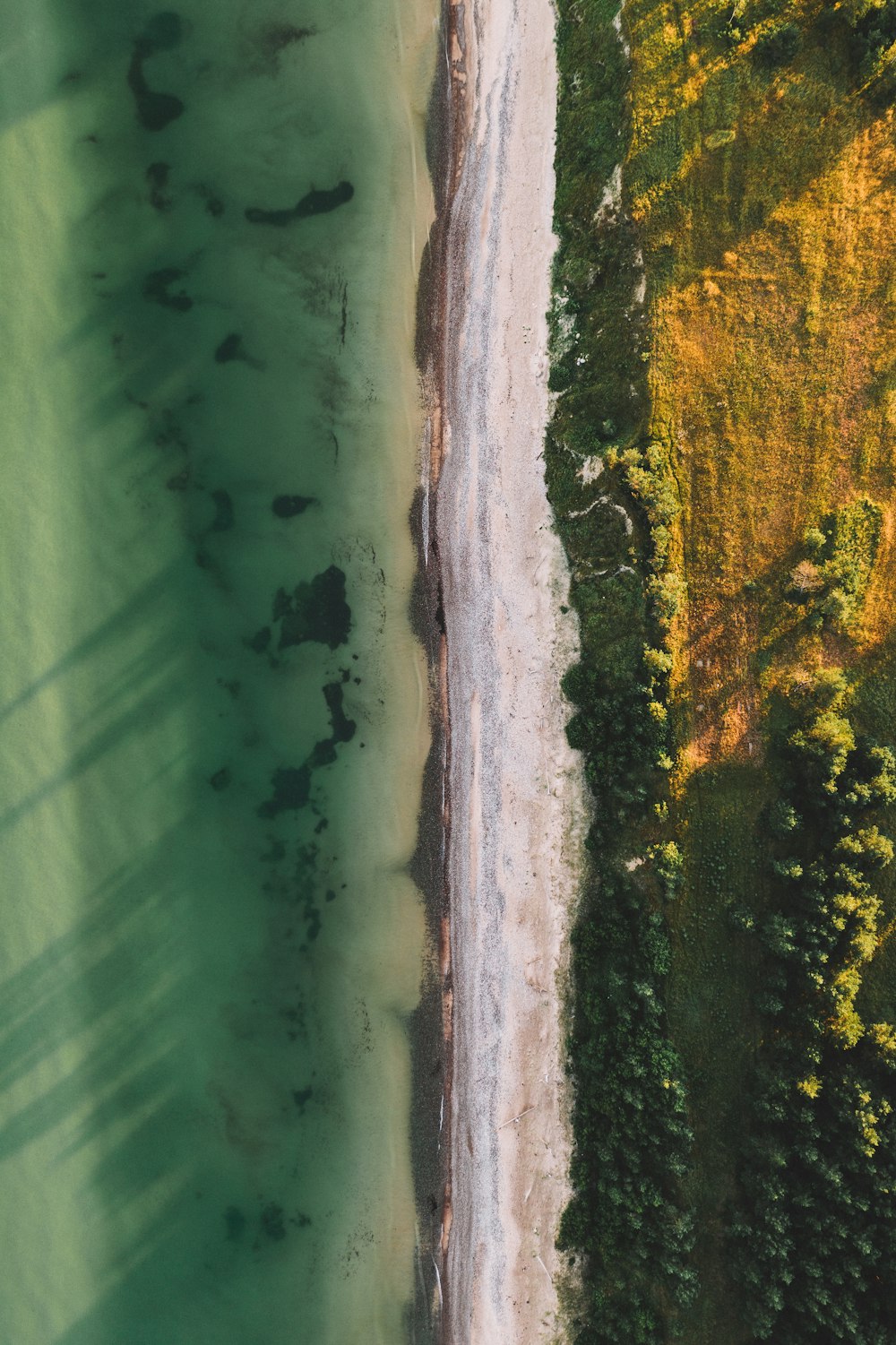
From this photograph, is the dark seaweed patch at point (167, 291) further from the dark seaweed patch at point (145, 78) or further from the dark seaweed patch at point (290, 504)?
the dark seaweed patch at point (290, 504)

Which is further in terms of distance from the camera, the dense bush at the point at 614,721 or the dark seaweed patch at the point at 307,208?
the dark seaweed patch at the point at 307,208

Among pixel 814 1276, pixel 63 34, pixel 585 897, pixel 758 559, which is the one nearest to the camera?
pixel 814 1276

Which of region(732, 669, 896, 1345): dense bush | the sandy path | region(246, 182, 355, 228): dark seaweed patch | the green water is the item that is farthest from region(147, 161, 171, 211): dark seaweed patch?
region(732, 669, 896, 1345): dense bush

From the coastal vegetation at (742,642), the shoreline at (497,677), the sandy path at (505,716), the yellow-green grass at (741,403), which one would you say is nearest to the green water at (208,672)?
the shoreline at (497,677)

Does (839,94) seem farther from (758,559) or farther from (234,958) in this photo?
(234,958)

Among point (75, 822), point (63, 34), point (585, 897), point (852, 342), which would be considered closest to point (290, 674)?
point (75, 822)

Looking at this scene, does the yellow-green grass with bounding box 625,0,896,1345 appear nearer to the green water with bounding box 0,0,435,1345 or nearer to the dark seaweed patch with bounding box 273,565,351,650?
the green water with bounding box 0,0,435,1345
